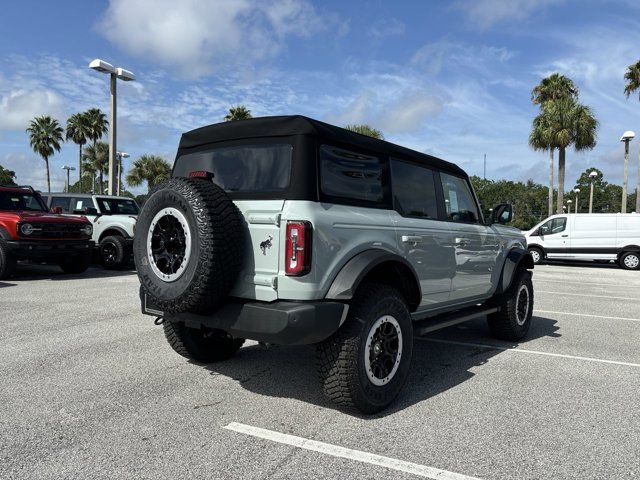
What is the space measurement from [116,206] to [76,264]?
2291 mm

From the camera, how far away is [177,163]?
4426 mm

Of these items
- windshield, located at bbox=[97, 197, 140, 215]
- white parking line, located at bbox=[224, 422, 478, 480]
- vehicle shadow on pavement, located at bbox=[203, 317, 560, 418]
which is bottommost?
white parking line, located at bbox=[224, 422, 478, 480]

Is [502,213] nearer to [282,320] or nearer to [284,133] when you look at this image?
[284,133]

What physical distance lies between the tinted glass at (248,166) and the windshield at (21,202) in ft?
28.9

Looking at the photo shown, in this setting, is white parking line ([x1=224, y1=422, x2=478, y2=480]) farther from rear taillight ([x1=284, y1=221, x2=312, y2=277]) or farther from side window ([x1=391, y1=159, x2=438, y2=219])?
side window ([x1=391, y1=159, x2=438, y2=219])

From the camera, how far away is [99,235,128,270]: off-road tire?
40.9ft

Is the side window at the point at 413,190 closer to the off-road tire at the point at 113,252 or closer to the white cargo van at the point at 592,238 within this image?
the off-road tire at the point at 113,252

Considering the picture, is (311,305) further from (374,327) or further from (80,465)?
(80,465)

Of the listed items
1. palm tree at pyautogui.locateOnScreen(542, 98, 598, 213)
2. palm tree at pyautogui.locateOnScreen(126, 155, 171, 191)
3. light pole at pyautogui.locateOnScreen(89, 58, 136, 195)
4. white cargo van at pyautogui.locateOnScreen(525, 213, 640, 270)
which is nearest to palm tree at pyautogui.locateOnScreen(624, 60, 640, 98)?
palm tree at pyautogui.locateOnScreen(542, 98, 598, 213)

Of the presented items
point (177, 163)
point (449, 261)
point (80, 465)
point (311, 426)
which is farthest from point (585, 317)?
point (80, 465)

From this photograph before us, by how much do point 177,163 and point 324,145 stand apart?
1.49 m

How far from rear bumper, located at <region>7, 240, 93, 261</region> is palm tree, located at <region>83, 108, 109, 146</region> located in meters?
43.7

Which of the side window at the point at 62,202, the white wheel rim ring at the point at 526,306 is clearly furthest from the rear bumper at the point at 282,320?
the side window at the point at 62,202

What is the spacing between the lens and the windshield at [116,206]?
1327 cm
